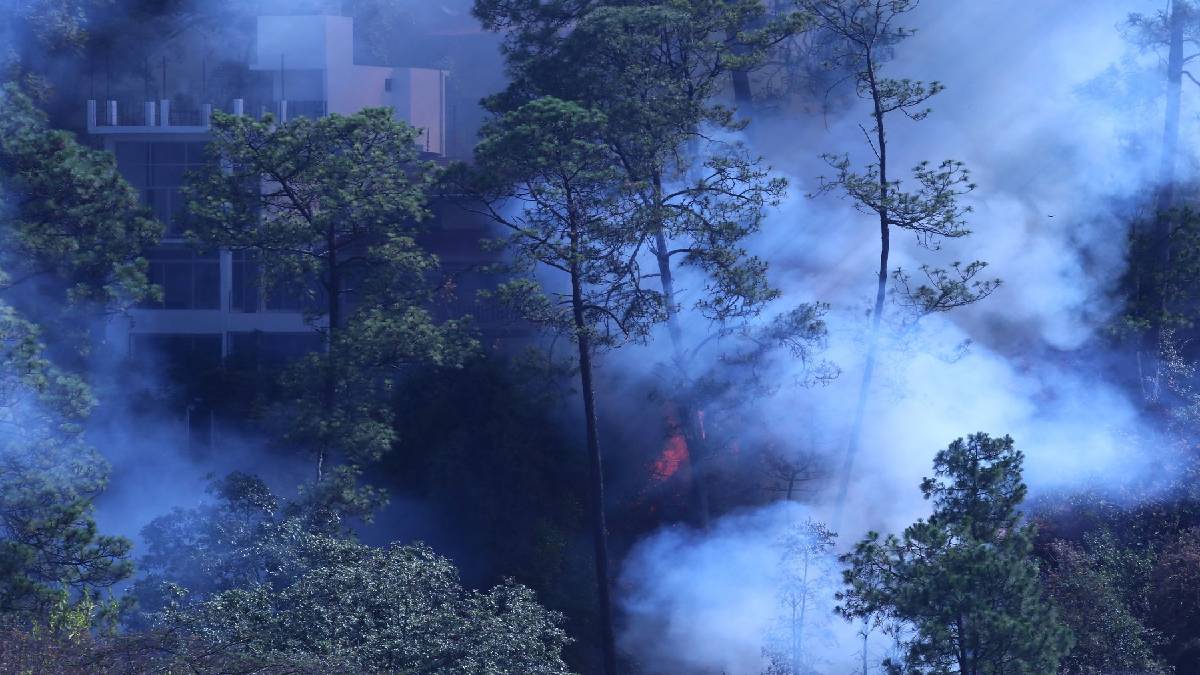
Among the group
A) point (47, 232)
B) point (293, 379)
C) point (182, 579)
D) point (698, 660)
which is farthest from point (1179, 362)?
point (47, 232)

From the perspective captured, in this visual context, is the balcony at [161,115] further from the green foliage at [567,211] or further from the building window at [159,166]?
the green foliage at [567,211]

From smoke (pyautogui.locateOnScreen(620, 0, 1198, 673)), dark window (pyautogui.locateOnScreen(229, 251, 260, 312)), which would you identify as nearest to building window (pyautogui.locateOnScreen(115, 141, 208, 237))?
dark window (pyautogui.locateOnScreen(229, 251, 260, 312))

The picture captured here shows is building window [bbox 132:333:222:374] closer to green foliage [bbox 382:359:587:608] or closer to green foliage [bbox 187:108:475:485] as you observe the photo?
green foliage [bbox 382:359:587:608]

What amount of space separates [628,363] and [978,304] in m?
5.92

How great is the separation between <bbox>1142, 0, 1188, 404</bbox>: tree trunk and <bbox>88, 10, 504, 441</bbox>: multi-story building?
10.9 metres

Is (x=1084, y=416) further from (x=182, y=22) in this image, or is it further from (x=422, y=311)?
(x=182, y=22)

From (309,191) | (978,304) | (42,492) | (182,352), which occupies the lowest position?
(42,492)

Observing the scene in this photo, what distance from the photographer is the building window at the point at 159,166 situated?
23.7m

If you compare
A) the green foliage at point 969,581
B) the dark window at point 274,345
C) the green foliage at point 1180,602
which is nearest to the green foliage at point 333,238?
the dark window at point 274,345

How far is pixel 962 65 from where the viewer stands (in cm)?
2394

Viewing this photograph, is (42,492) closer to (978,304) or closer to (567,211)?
(567,211)

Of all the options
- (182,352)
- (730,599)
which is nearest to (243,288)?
(182,352)

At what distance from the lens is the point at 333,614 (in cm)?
1334

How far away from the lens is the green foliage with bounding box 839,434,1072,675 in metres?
11.5
